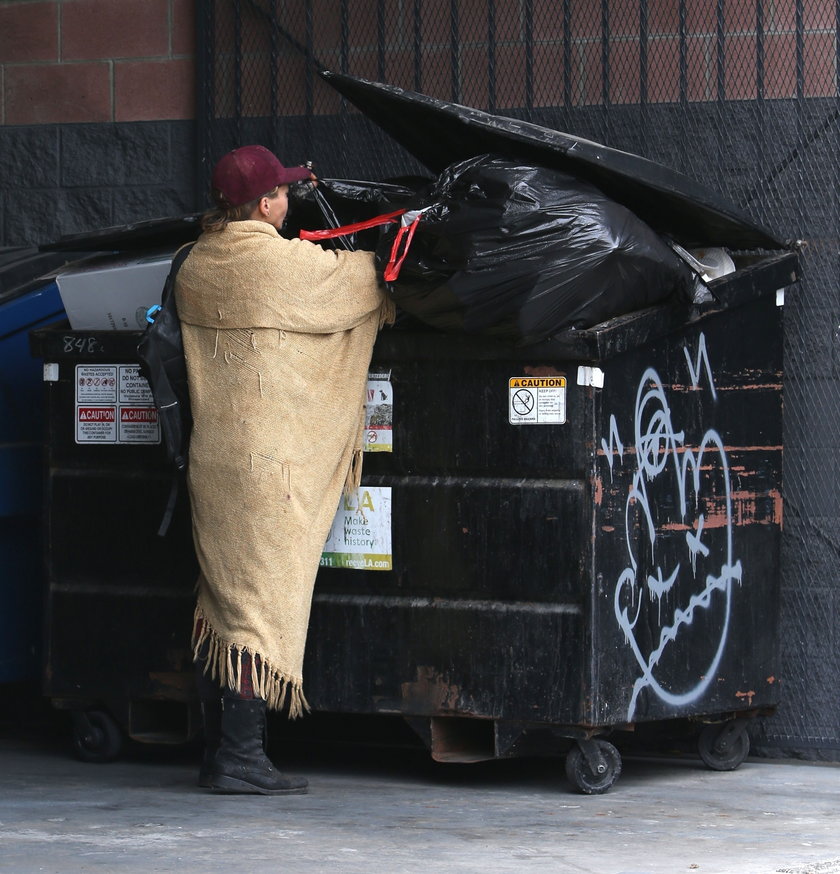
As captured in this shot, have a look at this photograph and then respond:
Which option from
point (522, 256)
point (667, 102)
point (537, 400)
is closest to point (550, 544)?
point (537, 400)

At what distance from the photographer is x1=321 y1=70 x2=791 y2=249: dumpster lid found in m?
4.88

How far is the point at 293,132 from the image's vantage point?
6.49 meters

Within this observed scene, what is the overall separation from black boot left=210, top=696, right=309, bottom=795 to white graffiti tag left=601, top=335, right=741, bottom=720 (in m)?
1.08

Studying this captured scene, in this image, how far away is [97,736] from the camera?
220 inches

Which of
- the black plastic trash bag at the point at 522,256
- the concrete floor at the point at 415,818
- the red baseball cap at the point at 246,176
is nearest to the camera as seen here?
the concrete floor at the point at 415,818

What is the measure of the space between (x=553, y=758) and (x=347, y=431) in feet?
4.91

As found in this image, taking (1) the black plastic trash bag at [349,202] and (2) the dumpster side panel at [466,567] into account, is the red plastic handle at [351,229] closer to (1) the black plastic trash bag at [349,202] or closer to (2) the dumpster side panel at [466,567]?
(1) the black plastic trash bag at [349,202]

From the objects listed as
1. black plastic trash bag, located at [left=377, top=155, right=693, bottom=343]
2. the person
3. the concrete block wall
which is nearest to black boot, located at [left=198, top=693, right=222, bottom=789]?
the person

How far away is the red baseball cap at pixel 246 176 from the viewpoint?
16.1 ft

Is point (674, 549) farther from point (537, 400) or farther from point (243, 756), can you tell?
point (243, 756)

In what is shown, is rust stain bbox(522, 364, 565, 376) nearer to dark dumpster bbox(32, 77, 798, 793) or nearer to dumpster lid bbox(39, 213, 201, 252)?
dark dumpster bbox(32, 77, 798, 793)

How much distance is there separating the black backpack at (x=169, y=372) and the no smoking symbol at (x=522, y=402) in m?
0.97

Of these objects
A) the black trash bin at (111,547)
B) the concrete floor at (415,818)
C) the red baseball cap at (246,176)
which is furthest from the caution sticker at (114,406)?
the concrete floor at (415,818)

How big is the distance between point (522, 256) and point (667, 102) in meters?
1.63
